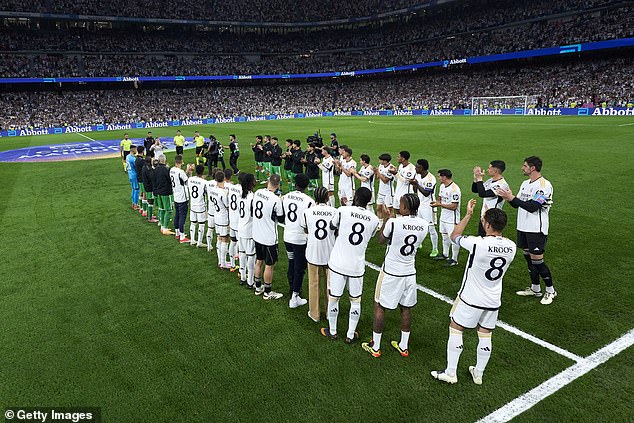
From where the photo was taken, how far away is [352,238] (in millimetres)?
6020

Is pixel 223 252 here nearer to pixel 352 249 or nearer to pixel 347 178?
pixel 352 249

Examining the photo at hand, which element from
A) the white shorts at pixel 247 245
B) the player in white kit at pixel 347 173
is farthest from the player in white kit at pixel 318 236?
the player in white kit at pixel 347 173

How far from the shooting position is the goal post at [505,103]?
4875 cm

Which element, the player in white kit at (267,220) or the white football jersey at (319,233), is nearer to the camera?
the white football jersey at (319,233)

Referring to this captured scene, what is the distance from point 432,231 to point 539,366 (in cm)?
433

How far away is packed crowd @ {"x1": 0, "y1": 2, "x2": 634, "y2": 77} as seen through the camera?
53272mm

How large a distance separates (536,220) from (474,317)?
310cm

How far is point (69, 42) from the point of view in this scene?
2427 inches

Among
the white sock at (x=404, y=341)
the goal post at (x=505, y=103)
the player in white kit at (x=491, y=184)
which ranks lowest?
the white sock at (x=404, y=341)

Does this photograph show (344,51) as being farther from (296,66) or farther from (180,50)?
(180,50)

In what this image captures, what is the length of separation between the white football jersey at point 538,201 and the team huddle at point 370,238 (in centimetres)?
2

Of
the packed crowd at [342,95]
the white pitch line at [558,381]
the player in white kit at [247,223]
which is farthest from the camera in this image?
the packed crowd at [342,95]

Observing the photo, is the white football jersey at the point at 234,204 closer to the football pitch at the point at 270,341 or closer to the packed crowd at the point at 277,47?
the football pitch at the point at 270,341

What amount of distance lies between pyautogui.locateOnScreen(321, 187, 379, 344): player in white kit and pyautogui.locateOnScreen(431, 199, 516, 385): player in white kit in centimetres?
127
